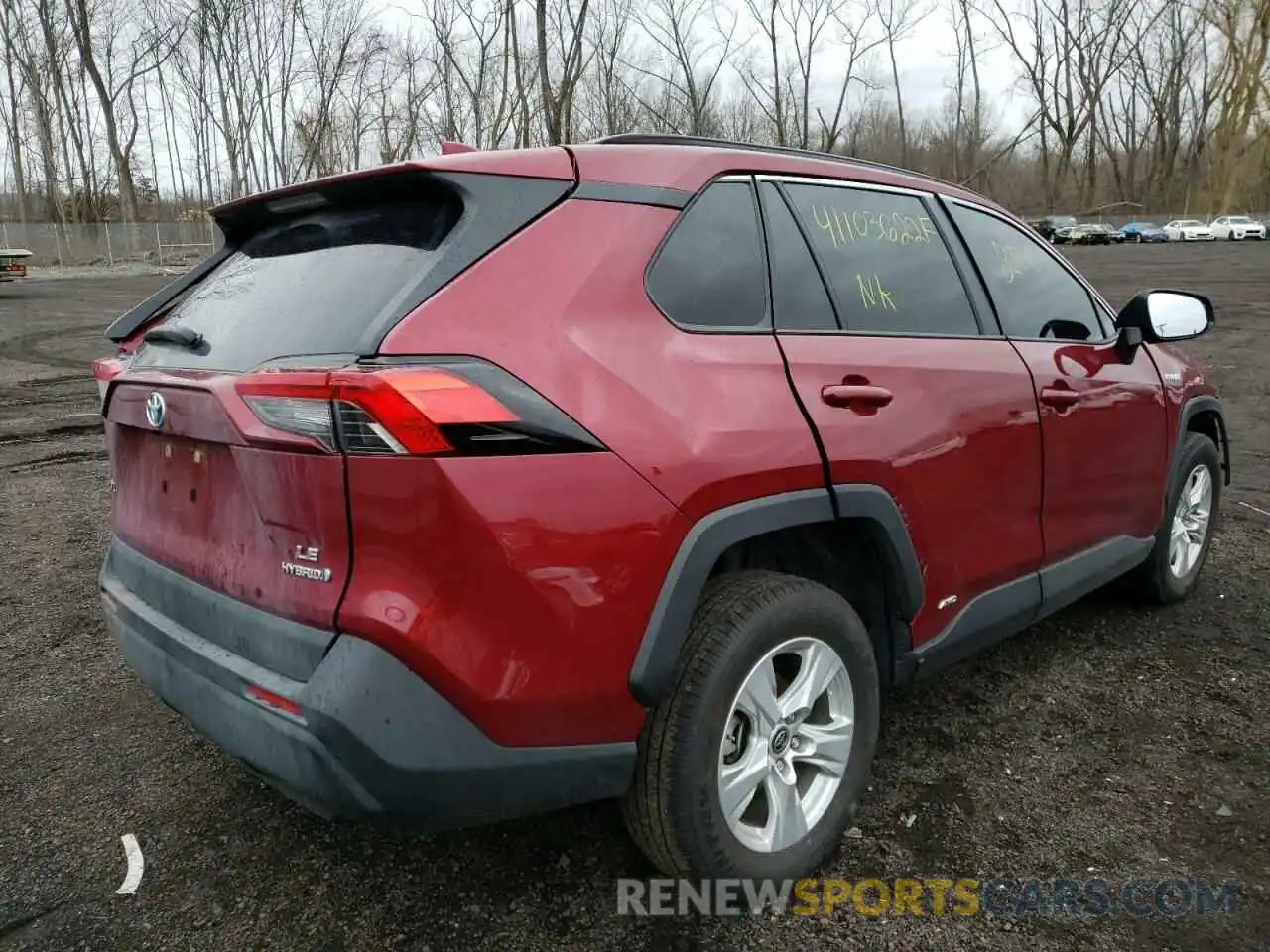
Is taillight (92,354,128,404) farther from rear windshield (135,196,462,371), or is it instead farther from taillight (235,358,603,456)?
taillight (235,358,603,456)

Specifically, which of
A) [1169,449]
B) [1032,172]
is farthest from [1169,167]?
[1169,449]

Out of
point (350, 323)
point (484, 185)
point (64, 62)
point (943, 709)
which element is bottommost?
point (943, 709)

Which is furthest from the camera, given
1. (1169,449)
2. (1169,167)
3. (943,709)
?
(1169,167)

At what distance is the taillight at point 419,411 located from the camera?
5.49 ft

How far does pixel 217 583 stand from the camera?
2016 mm

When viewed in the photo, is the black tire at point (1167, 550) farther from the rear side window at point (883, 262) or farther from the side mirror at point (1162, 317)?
the rear side window at point (883, 262)

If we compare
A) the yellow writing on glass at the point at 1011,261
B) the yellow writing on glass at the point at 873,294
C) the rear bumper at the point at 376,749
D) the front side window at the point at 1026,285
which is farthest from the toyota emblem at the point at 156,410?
the yellow writing on glass at the point at 1011,261

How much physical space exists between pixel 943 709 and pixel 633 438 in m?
1.94

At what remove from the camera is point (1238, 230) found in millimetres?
52781

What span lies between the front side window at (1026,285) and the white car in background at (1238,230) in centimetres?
6057

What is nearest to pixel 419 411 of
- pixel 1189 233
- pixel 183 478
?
pixel 183 478

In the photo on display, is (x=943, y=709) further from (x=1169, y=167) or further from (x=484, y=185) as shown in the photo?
(x=1169, y=167)

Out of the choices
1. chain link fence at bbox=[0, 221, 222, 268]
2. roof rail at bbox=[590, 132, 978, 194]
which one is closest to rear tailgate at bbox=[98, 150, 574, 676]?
roof rail at bbox=[590, 132, 978, 194]

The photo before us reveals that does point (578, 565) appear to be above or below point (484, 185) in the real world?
below
